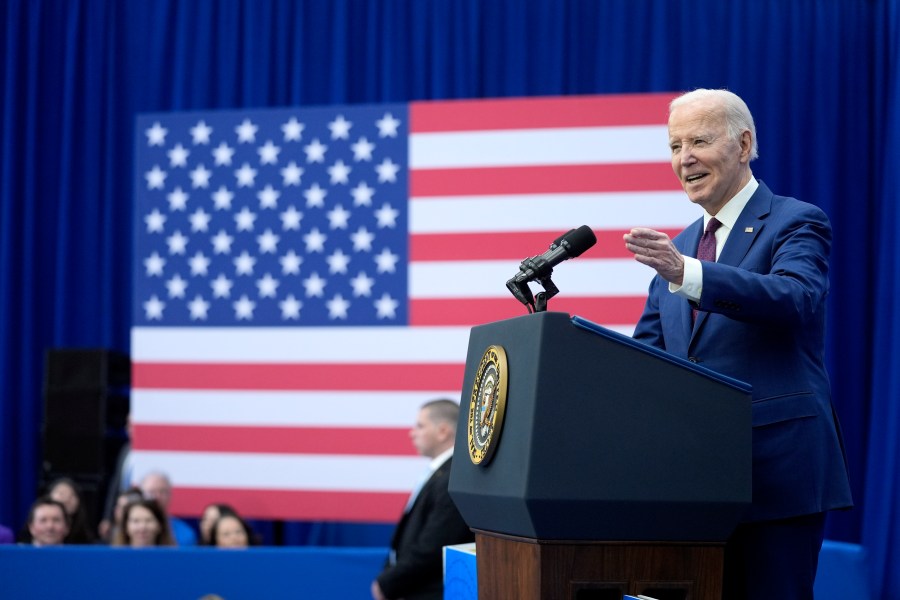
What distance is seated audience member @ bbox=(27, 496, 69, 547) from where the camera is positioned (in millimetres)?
5508

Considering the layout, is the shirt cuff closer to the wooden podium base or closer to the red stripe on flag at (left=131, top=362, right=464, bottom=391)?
the wooden podium base

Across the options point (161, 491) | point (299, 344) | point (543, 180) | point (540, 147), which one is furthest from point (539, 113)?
point (161, 491)

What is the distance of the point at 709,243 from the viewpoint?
6.29 ft

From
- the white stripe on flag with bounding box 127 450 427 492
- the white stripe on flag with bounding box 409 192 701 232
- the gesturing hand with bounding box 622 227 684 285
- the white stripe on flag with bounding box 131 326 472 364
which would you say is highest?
the white stripe on flag with bounding box 409 192 701 232

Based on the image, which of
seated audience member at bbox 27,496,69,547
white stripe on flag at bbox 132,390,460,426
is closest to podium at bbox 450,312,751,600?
seated audience member at bbox 27,496,69,547

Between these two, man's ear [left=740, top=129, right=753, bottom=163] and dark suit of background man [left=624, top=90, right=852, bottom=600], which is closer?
dark suit of background man [left=624, top=90, right=852, bottom=600]

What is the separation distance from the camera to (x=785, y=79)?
7391 mm

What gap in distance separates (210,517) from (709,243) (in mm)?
4602

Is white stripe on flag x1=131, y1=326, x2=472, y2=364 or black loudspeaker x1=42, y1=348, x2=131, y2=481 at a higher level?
white stripe on flag x1=131, y1=326, x2=472, y2=364

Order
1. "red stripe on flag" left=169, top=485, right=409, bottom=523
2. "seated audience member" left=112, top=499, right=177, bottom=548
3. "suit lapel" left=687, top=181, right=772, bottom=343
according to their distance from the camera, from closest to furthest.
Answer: "suit lapel" left=687, top=181, right=772, bottom=343
"seated audience member" left=112, top=499, right=177, bottom=548
"red stripe on flag" left=169, top=485, right=409, bottom=523

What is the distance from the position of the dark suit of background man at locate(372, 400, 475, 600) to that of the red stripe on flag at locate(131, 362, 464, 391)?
1.90 metres

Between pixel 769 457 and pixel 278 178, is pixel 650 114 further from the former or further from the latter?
pixel 769 457

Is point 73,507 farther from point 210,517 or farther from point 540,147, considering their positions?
point 540,147

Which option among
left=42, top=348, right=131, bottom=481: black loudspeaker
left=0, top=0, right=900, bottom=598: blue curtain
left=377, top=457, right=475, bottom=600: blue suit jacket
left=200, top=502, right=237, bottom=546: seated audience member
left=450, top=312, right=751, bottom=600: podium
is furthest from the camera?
left=0, top=0, right=900, bottom=598: blue curtain
